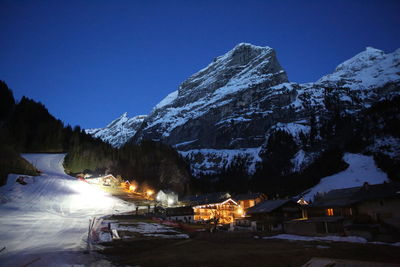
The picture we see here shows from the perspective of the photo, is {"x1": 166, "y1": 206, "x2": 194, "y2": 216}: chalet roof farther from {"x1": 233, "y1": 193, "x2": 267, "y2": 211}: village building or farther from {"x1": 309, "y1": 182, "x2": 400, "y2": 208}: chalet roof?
{"x1": 309, "y1": 182, "x2": 400, "y2": 208}: chalet roof

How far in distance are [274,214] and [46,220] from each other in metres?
39.7

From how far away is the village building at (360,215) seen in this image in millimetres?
36219

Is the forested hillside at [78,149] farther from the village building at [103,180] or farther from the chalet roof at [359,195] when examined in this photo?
the chalet roof at [359,195]

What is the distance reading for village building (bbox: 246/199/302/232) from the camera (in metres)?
51.1

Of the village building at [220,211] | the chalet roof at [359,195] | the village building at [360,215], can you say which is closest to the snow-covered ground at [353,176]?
the village building at [220,211]

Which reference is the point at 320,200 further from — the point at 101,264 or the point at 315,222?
the point at 101,264

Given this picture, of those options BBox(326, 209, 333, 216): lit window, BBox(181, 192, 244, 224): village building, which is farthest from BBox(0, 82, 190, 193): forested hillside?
BBox(326, 209, 333, 216): lit window

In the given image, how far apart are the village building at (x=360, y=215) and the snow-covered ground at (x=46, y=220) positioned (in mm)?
32843

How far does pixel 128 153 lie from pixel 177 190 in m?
32.8

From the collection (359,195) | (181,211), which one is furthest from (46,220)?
(359,195)

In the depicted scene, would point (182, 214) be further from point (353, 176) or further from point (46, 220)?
point (353, 176)

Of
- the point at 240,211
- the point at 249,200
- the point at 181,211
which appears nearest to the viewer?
the point at 181,211

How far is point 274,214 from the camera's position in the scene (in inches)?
2076

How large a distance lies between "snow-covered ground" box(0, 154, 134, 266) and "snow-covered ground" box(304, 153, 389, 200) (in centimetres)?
9097
